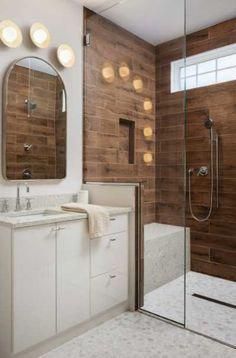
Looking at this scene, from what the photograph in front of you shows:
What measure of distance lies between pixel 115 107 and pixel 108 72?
359 millimetres

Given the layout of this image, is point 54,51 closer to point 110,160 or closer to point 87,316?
point 110,160

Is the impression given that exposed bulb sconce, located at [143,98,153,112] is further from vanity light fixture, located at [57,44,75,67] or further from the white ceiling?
vanity light fixture, located at [57,44,75,67]

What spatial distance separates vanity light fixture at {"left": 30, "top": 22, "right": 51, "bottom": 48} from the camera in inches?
94.5

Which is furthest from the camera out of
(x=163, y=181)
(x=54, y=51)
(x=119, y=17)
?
(x=163, y=181)

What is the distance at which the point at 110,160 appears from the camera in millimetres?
3094

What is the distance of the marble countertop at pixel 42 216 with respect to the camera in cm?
181

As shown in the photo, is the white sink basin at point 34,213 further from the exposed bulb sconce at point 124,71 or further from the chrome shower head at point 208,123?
the chrome shower head at point 208,123

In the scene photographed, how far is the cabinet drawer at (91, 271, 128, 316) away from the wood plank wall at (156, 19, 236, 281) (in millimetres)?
1026

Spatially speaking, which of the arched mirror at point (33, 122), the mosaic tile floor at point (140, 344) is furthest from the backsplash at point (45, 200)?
the mosaic tile floor at point (140, 344)

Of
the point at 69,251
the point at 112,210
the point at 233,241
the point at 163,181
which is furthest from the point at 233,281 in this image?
the point at 69,251

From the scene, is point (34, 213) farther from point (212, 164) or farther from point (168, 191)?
point (212, 164)

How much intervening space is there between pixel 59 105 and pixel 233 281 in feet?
8.20

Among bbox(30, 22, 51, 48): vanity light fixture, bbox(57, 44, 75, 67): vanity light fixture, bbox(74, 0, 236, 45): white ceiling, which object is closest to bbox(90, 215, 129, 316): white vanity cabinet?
bbox(57, 44, 75, 67): vanity light fixture

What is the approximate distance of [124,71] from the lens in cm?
327
